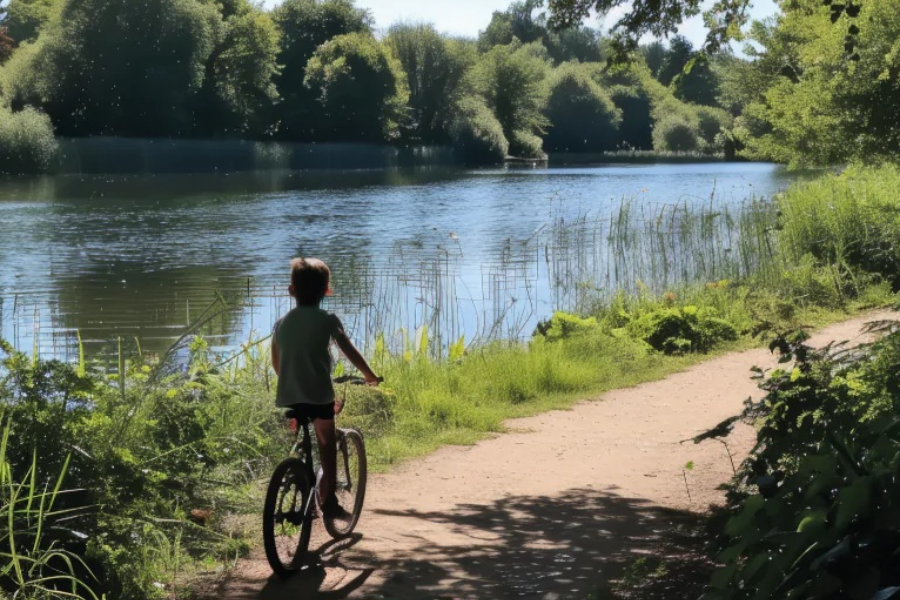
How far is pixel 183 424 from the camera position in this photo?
6.39m

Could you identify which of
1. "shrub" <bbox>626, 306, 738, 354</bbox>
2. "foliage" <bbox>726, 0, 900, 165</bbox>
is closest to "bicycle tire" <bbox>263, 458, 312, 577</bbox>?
"shrub" <bbox>626, 306, 738, 354</bbox>

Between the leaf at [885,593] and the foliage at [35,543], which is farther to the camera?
the foliage at [35,543]

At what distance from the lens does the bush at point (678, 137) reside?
342 feet

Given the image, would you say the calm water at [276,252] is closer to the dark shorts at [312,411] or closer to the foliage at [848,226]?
the foliage at [848,226]

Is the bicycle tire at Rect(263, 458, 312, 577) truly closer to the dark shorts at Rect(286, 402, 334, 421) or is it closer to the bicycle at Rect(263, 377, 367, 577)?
the bicycle at Rect(263, 377, 367, 577)

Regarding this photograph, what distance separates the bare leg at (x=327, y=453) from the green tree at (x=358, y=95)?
80763 mm

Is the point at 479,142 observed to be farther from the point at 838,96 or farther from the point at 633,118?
the point at 838,96

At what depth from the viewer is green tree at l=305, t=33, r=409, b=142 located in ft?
281

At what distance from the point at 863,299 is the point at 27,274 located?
639 inches

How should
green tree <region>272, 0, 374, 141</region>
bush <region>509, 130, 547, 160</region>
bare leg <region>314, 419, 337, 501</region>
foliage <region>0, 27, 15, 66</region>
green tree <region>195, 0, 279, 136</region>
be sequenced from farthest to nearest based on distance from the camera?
1. bush <region>509, 130, 547, 160</region>
2. green tree <region>272, 0, 374, 141</region>
3. green tree <region>195, 0, 279, 136</region>
4. foliage <region>0, 27, 15, 66</region>
5. bare leg <region>314, 419, 337, 501</region>

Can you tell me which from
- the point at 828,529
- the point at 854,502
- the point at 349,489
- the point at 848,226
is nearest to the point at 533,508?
the point at 349,489

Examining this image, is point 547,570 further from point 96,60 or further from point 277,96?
point 277,96

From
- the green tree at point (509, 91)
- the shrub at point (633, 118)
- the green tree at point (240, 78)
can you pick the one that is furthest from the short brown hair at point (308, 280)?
the shrub at point (633, 118)

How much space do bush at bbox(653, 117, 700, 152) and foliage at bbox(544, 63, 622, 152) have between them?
5.94m
